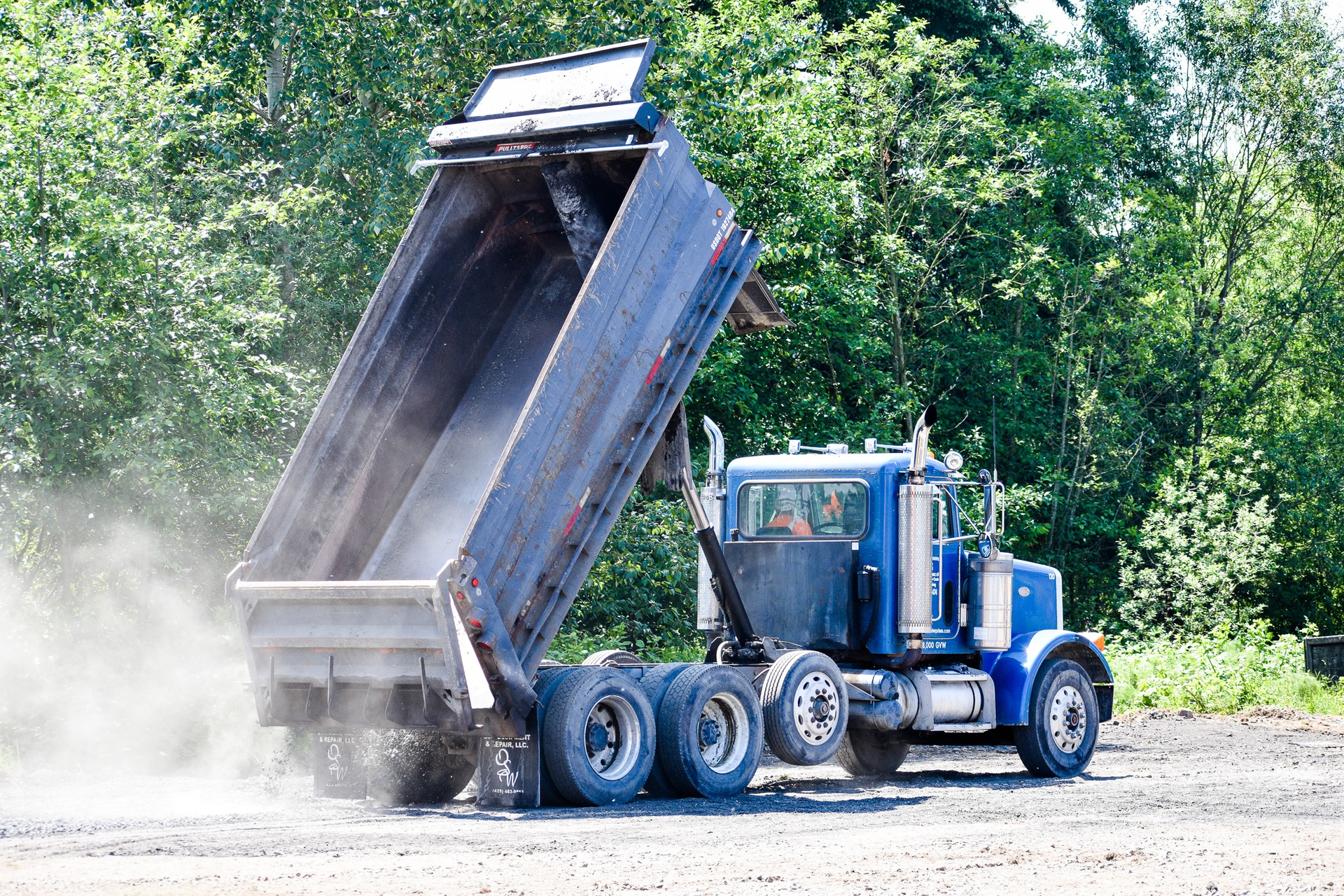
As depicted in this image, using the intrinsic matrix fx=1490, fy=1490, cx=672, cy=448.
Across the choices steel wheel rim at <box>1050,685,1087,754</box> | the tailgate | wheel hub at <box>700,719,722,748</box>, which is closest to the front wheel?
steel wheel rim at <box>1050,685,1087,754</box>

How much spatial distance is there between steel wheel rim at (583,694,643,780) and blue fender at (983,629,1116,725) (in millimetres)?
3685

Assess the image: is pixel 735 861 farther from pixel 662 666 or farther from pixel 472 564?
pixel 662 666

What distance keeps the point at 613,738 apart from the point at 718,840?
1598 millimetres

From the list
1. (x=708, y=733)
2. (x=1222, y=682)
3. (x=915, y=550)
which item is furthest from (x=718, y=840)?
(x=1222, y=682)

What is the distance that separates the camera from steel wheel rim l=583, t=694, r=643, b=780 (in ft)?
29.0

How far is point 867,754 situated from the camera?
12.2 m

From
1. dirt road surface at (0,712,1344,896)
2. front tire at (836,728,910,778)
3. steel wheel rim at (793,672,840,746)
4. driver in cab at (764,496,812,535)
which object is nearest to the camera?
dirt road surface at (0,712,1344,896)

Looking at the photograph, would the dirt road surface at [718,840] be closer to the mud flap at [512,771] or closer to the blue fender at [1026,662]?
the mud flap at [512,771]

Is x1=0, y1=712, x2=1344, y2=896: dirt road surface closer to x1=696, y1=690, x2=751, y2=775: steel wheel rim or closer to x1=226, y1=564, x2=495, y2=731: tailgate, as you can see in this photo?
x1=696, y1=690, x2=751, y2=775: steel wheel rim

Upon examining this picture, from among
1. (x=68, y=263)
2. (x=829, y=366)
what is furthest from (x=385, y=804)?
(x=829, y=366)

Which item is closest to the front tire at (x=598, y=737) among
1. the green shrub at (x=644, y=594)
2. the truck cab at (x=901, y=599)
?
the truck cab at (x=901, y=599)

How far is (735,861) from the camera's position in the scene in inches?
271

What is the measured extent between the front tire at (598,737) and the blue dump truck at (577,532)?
17 millimetres

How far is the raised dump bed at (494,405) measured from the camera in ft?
27.2
